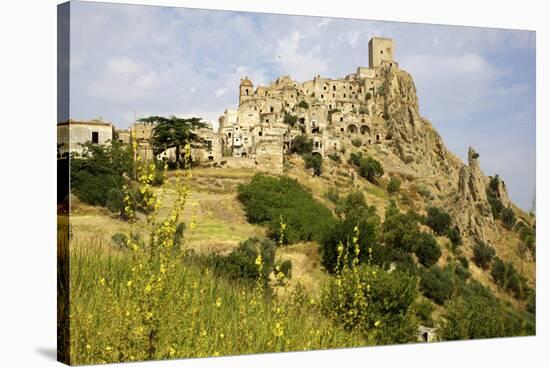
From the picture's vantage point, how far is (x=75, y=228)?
334 inches

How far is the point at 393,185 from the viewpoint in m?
11.0

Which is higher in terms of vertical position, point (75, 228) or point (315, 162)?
point (315, 162)

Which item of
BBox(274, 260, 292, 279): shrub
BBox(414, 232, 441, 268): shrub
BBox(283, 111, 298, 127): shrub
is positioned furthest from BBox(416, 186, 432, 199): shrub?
BBox(274, 260, 292, 279): shrub

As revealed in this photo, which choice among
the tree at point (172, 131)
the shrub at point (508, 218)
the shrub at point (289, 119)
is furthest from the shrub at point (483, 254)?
the tree at point (172, 131)

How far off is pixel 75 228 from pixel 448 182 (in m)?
5.17

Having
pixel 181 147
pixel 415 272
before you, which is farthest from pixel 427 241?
pixel 181 147

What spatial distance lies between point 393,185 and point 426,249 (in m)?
0.92

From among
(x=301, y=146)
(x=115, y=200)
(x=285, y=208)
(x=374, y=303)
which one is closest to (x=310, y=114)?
(x=301, y=146)

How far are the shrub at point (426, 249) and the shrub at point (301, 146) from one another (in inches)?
69.8

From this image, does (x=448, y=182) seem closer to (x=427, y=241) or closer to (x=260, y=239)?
(x=427, y=241)

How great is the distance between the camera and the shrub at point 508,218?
1133cm

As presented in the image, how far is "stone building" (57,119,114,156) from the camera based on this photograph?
8.35 m

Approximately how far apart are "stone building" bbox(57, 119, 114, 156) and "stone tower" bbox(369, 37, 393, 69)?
3575mm

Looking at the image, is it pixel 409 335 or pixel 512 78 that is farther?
pixel 512 78
